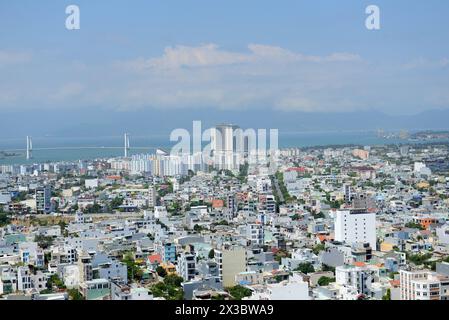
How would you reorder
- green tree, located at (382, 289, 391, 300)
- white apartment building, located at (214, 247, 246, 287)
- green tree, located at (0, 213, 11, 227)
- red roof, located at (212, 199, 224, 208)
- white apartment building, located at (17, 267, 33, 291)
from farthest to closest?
1. red roof, located at (212, 199, 224, 208)
2. green tree, located at (0, 213, 11, 227)
3. white apartment building, located at (214, 247, 246, 287)
4. white apartment building, located at (17, 267, 33, 291)
5. green tree, located at (382, 289, 391, 300)

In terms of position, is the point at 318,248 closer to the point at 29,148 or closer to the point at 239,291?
the point at 239,291

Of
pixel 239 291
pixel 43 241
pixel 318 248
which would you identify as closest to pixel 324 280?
pixel 239 291

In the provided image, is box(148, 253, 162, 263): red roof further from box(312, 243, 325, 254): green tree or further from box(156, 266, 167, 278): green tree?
box(312, 243, 325, 254): green tree

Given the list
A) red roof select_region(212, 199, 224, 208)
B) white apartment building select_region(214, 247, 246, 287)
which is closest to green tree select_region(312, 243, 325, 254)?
white apartment building select_region(214, 247, 246, 287)

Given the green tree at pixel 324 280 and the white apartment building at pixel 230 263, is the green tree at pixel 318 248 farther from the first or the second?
the green tree at pixel 324 280

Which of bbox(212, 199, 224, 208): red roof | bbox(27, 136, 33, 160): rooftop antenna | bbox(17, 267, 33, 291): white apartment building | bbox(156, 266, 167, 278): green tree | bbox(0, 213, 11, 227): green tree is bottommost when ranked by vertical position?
bbox(156, 266, 167, 278): green tree

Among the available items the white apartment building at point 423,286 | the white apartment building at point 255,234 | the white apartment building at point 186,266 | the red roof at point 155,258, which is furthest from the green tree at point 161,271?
the white apartment building at point 423,286
